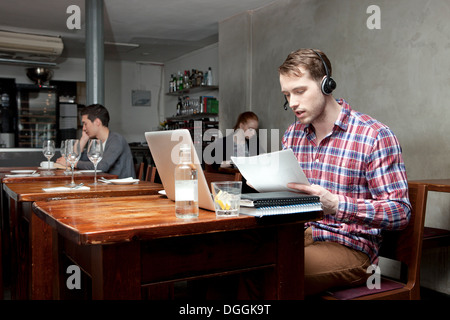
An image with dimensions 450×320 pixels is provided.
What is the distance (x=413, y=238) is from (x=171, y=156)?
0.83 metres

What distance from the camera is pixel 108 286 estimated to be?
1017 mm

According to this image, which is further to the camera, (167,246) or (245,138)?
(245,138)

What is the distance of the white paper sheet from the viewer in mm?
1274

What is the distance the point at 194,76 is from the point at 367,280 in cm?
653

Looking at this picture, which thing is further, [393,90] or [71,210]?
[393,90]

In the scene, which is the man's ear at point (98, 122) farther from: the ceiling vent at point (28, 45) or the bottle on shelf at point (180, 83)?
the bottle on shelf at point (180, 83)

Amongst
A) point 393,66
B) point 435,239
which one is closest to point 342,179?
point 435,239

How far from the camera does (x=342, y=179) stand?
1588 millimetres

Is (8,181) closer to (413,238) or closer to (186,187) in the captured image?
(186,187)

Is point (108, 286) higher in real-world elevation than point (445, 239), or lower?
higher

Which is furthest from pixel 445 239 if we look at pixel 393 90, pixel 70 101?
pixel 70 101

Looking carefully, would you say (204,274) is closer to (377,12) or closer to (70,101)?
(377,12)

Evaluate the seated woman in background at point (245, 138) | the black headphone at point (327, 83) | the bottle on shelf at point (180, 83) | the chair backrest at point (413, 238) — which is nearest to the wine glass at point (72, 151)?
the black headphone at point (327, 83)

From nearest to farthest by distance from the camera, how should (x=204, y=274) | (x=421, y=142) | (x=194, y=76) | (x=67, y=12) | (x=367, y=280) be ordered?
(x=204, y=274)
(x=367, y=280)
(x=421, y=142)
(x=67, y=12)
(x=194, y=76)
